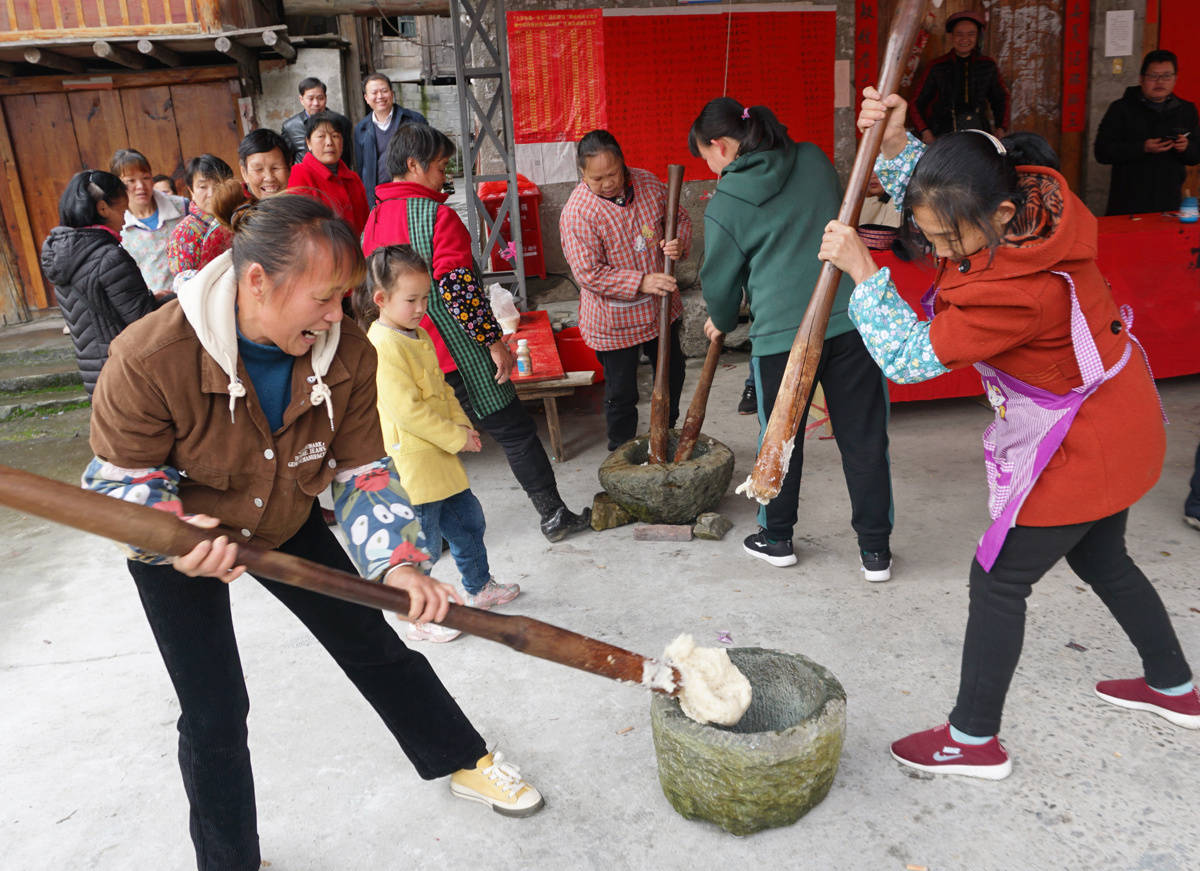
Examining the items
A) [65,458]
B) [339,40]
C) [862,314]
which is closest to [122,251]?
[65,458]

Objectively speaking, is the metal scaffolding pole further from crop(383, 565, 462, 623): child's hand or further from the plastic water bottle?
crop(383, 565, 462, 623): child's hand

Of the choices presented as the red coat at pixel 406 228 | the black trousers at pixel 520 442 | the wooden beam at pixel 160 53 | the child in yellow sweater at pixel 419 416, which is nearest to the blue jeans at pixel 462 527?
the child in yellow sweater at pixel 419 416

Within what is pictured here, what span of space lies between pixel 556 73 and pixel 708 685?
5.29 meters

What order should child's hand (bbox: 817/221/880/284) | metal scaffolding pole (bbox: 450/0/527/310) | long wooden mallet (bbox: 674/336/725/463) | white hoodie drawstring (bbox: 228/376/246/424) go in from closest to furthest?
1. white hoodie drawstring (bbox: 228/376/246/424)
2. child's hand (bbox: 817/221/880/284)
3. long wooden mallet (bbox: 674/336/725/463)
4. metal scaffolding pole (bbox: 450/0/527/310)

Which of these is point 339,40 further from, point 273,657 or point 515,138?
point 273,657

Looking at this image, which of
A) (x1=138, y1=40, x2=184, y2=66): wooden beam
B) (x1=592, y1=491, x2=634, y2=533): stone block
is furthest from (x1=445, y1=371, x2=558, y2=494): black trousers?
(x1=138, y1=40, x2=184, y2=66): wooden beam

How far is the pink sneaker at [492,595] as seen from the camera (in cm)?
339

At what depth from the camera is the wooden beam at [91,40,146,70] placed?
7073 millimetres

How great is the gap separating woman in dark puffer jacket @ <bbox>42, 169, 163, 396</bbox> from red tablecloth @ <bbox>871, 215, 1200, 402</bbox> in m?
3.77

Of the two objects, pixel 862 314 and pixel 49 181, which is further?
pixel 49 181

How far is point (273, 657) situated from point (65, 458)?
11.1 ft

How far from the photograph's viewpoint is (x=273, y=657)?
315 centimetres

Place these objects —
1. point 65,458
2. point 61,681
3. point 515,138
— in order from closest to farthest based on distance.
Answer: point 61,681 → point 65,458 → point 515,138

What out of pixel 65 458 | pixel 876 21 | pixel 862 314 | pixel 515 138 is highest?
pixel 876 21
